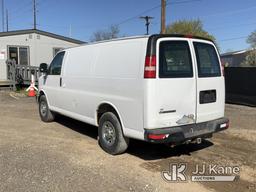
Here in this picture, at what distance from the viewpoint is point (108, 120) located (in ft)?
18.5

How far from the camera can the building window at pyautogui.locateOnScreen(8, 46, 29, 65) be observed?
72.0 feet

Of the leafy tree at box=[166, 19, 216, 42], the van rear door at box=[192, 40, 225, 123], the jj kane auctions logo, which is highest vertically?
the leafy tree at box=[166, 19, 216, 42]

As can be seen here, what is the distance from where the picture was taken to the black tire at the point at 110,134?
5426 mm

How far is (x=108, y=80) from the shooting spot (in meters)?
5.55

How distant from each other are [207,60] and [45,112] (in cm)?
495

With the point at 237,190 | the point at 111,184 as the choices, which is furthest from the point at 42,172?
the point at 237,190

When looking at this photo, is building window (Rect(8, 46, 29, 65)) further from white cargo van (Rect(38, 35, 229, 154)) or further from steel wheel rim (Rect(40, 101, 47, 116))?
white cargo van (Rect(38, 35, 229, 154))

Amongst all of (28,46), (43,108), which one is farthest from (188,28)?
(43,108)

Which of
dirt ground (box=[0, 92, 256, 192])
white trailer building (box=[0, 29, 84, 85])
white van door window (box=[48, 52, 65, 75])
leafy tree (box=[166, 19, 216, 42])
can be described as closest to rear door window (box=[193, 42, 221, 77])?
dirt ground (box=[0, 92, 256, 192])

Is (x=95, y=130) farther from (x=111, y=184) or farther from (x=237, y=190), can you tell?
(x=237, y=190)

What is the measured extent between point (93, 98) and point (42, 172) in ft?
5.96

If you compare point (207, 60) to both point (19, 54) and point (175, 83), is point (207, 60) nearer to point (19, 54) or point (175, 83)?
point (175, 83)

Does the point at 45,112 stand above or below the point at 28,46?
below

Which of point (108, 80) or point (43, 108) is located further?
point (43, 108)
